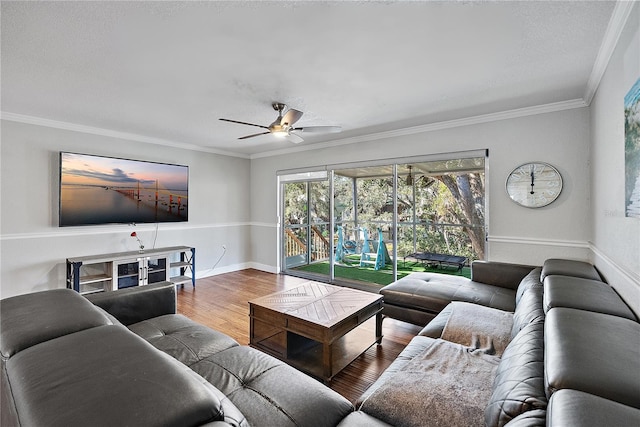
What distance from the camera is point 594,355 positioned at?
3.32 ft

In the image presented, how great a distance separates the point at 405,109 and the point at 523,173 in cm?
156

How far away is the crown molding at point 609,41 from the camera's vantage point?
162 cm

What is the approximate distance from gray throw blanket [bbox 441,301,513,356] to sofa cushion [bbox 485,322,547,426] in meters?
0.60

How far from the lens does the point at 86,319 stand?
1.25m

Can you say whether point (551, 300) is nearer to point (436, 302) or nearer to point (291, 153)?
point (436, 302)

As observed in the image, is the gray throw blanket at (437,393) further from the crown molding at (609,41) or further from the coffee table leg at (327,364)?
the crown molding at (609,41)

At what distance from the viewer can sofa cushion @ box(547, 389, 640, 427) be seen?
0.71m

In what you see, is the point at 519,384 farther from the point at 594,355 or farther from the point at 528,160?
the point at 528,160

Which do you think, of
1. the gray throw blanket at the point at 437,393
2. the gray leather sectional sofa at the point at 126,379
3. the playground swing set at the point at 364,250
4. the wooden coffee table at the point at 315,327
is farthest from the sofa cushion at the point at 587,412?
the playground swing set at the point at 364,250

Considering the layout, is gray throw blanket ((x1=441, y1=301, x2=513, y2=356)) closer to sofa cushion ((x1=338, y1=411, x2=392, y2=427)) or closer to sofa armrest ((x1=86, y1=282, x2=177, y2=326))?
sofa cushion ((x1=338, y1=411, x2=392, y2=427))

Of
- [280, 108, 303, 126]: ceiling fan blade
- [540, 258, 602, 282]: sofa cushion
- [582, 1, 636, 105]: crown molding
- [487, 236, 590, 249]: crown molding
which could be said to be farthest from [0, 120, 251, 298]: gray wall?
[582, 1, 636, 105]: crown molding

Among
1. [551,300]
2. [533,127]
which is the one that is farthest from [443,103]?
[551,300]

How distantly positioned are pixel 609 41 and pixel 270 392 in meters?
2.97

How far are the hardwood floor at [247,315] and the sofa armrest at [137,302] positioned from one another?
89 centimetres
